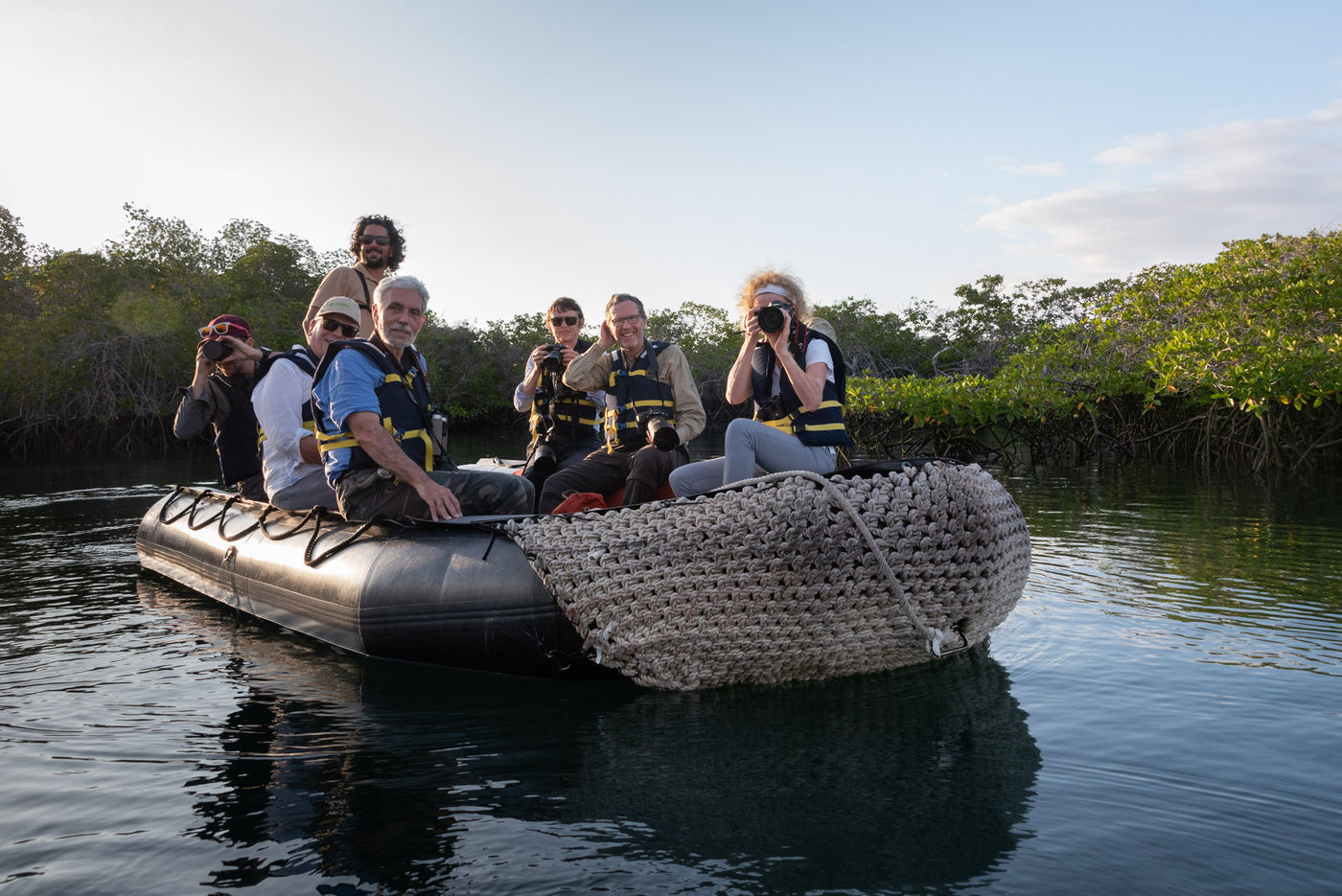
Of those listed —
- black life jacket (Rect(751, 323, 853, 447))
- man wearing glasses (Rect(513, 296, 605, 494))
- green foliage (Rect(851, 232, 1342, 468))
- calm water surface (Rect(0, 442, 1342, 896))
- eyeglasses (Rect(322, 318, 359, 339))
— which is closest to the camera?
calm water surface (Rect(0, 442, 1342, 896))

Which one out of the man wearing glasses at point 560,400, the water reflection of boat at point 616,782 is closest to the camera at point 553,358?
the man wearing glasses at point 560,400

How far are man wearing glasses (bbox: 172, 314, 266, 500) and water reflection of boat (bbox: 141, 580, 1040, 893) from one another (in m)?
2.15

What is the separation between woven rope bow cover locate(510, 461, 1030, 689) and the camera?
12.7 ft

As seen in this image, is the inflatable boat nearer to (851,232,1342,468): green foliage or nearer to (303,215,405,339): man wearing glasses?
(303,215,405,339): man wearing glasses

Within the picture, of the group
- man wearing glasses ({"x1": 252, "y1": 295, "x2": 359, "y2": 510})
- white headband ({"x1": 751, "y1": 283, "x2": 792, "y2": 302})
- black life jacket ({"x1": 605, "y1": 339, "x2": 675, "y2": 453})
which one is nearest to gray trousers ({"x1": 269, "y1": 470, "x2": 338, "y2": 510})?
man wearing glasses ({"x1": 252, "y1": 295, "x2": 359, "y2": 510})

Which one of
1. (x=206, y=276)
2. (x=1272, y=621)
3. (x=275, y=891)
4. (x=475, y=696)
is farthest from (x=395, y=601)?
(x=206, y=276)

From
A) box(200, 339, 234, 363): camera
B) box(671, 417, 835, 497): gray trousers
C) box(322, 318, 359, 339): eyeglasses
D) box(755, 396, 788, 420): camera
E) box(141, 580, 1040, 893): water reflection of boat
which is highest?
box(322, 318, 359, 339): eyeglasses

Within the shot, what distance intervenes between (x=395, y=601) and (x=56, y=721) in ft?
4.78

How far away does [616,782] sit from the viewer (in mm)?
3334

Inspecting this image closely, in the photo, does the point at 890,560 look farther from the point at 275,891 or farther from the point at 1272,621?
the point at 1272,621

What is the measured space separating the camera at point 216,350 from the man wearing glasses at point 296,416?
11.1 inches

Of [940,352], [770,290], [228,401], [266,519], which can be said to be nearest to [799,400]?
[770,290]

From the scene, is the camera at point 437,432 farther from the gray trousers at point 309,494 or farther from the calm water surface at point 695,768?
the calm water surface at point 695,768

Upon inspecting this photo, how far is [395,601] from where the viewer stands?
4578 millimetres
